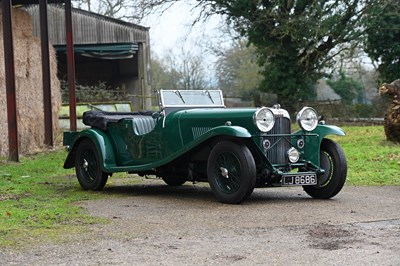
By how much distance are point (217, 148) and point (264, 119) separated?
663 mm

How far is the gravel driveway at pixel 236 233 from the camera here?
5.74 m

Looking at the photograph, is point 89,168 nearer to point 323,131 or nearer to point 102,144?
point 102,144

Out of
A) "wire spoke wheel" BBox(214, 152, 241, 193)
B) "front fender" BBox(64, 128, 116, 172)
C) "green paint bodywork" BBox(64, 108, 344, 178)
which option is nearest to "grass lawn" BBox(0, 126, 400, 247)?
"front fender" BBox(64, 128, 116, 172)

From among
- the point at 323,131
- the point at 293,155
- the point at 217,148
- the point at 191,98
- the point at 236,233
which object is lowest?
the point at 236,233

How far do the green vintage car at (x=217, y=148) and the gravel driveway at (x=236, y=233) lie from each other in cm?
30

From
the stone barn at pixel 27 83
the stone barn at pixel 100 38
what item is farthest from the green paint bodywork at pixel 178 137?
the stone barn at pixel 100 38

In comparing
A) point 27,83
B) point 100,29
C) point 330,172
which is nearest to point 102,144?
point 330,172

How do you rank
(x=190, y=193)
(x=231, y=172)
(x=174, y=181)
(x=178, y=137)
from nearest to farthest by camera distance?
(x=231, y=172)
(x=178, y=137)
(x=190, y=193)
(x=174, y=181)

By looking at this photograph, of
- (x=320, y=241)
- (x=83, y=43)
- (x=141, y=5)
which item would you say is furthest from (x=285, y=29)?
(x=320, y=241)

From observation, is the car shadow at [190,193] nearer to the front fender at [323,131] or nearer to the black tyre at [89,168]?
the black tyre at [89,168]

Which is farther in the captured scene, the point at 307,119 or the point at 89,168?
the point at 89,168

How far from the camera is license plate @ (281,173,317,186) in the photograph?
348 inches

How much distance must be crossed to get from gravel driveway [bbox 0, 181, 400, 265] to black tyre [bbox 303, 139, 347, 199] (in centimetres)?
16

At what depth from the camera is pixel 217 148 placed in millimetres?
8992
